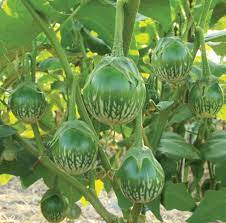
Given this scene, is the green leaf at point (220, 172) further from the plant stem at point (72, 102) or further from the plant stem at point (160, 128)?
the plant stem at point (72, 102)

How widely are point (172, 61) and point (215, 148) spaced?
30 centimetres

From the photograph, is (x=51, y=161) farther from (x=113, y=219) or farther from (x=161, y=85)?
A: (x=161, y=85)

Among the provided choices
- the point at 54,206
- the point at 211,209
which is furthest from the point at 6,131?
the point at 211,209

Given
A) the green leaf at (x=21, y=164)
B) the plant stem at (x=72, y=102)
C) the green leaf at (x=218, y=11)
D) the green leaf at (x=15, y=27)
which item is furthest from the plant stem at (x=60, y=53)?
the green leaf at (x=218, y=11)

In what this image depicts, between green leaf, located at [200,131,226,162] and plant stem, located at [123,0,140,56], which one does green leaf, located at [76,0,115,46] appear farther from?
green leaf, located at [200,131,226,162]

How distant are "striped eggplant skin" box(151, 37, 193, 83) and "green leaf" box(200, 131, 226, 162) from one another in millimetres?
253

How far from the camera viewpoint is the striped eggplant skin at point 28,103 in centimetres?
91

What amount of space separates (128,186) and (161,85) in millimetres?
464

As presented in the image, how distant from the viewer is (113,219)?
3.09 ft

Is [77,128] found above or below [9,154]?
above

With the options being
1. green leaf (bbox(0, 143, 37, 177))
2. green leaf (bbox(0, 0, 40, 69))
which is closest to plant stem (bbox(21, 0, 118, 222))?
green leaf (bbox(0, 0, 40, 69))

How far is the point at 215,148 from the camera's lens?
1051 mm

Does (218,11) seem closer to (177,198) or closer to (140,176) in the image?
(177,198)

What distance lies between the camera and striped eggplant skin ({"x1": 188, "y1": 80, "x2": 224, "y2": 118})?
867 mm
